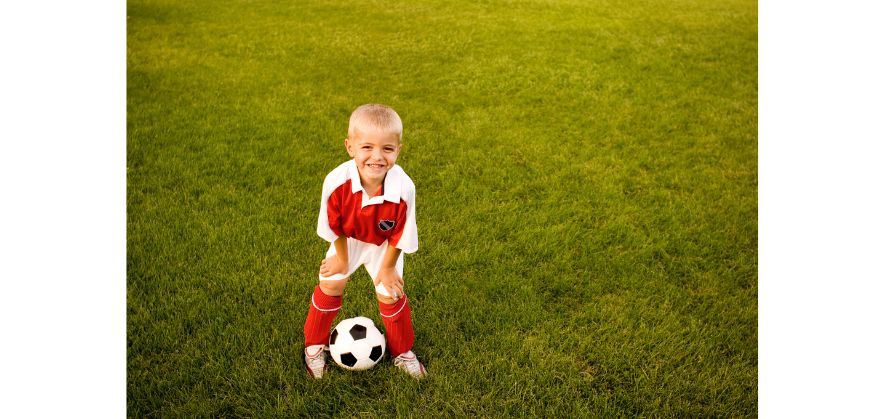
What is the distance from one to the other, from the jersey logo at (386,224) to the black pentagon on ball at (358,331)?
0.74 m

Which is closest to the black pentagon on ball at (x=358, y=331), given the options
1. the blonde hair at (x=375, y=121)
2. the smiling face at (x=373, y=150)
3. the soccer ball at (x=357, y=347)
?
the soccer ball at (x=357, y=347)

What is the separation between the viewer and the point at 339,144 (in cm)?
654

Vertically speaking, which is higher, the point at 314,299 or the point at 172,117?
the point at 172,117

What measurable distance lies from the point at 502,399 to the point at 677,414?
0.93 m

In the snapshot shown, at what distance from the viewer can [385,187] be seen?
9.62 feet

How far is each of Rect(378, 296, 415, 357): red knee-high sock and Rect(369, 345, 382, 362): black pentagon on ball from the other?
0.24ft

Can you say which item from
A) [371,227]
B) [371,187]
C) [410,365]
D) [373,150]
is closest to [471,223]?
[410,365]

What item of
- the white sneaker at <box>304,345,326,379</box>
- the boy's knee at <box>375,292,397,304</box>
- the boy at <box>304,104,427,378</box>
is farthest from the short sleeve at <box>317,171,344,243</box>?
the white sneaker at <box>304,345,326,379</box>

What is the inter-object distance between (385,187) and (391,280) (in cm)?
52

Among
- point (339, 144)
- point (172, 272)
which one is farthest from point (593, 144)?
point (172, 272)

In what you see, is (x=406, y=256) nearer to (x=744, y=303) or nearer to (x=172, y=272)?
(x=172, y=272)

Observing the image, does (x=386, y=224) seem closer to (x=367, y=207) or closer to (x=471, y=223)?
(x=367, y=207)

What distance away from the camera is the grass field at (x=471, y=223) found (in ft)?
11.3

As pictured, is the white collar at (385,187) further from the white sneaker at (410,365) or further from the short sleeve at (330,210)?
the white sneaker at (410,365)
